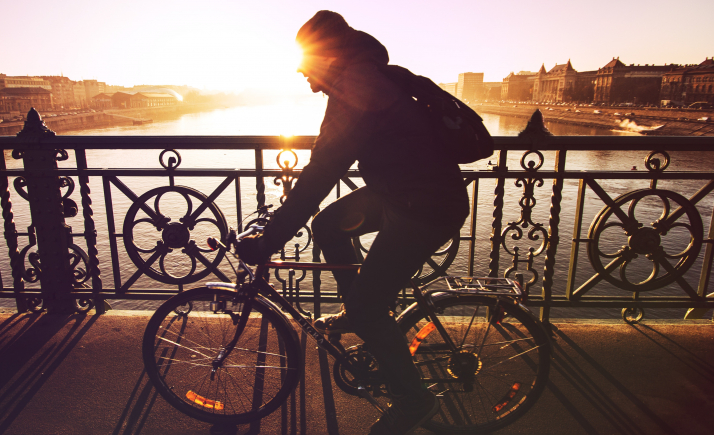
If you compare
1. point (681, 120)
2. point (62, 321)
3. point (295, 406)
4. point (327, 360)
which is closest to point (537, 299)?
point (327, 360)

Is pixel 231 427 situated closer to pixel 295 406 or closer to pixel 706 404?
pixel 295 406

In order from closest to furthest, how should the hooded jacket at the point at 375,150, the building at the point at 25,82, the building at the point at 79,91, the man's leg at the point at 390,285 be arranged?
the hooded jacket at the point at 375,150, the man's leg at the point at 390,285, the building at the point at 25,82, the building at the point at 79,91

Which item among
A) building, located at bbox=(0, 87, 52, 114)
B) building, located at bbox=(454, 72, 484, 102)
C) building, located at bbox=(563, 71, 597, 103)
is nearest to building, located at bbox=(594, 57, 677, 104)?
building, located at bbox=(563, 71, 597, 103)

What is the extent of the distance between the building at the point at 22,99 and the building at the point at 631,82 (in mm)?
113950

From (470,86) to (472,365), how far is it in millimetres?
→ 173293

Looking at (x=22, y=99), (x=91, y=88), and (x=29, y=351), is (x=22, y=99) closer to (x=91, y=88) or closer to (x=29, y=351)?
(x=91, y=88)

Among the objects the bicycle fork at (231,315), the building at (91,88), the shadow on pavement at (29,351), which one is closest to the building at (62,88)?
the building at (91,88)

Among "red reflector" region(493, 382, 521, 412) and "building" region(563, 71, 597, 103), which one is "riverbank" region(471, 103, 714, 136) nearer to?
"building" region(563, 71, 597, 103)

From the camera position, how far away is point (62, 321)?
306cm

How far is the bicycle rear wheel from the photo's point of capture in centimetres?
199

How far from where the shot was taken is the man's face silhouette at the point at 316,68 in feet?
5.24

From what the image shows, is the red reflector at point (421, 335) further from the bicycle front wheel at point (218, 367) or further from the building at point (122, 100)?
the building at point (122, 100)

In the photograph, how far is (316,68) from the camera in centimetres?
162

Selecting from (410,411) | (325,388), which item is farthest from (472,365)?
(325,388)
